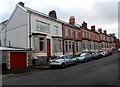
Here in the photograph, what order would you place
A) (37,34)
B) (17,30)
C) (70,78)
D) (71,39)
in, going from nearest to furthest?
(70,78) < (37,34) < (17,30) < (71,39)

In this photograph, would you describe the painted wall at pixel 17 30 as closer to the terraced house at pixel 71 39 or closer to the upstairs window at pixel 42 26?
the upstairs window at pixel 42 26

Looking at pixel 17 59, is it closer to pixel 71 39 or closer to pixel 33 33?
pixel 33 33

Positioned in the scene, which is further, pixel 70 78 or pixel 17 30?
pixel 17 30

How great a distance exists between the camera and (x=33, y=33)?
19.1 meters

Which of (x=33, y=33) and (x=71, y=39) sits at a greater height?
(x=33, y=33)

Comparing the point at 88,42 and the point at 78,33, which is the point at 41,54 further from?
the point at 88,42

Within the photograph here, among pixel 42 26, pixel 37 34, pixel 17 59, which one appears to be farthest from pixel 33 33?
pixel 17 59

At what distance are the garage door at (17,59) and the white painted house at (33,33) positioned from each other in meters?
2.07

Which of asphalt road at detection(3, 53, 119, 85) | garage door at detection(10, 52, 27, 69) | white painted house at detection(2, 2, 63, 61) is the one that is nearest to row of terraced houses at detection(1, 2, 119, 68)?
white painted house at detection(2, 2, 63, 61)

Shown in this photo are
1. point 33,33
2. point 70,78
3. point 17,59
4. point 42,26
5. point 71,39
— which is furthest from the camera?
point 71,39

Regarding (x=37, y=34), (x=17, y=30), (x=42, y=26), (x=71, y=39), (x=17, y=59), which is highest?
(x=42, y=26)

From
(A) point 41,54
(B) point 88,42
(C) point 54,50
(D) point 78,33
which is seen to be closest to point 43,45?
(A) point 41,54

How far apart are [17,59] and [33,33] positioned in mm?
4898

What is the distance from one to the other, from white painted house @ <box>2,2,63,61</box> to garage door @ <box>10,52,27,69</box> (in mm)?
2068
